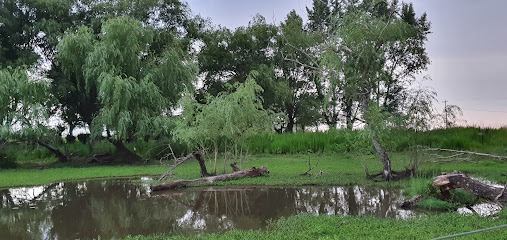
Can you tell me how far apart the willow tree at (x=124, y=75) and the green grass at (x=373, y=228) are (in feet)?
38.2

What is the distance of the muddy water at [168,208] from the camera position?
23.4ft

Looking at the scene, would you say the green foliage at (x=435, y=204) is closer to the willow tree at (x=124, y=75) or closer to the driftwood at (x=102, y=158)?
the willow tree at (x=124, y=75)

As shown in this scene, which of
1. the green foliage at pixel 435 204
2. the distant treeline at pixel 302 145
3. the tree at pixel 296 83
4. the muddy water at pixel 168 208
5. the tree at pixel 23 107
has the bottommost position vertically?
the muddy water at pixel 168 208

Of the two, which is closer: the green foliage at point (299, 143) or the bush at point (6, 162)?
the bush at point (6, 162)

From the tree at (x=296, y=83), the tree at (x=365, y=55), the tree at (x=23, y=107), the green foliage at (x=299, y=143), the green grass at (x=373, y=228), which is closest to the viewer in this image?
the green grass at (x=373, y=228)

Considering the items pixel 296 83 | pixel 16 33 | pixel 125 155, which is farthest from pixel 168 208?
pixel 296 83

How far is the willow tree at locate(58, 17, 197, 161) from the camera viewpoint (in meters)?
17.0

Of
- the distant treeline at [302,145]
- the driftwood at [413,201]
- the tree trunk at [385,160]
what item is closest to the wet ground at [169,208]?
the driftwood at [413,201]

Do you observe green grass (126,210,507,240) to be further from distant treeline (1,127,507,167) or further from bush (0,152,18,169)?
bush (0,152,18,169)

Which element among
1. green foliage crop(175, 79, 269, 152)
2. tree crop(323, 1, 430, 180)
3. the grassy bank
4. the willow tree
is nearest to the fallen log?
the grassy bank

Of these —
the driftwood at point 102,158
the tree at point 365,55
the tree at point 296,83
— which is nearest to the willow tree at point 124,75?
the driftwood at point 102,158

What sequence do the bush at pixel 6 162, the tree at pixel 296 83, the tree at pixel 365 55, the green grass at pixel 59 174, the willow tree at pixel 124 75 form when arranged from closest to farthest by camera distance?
the tree at pixel 365 55
the green grass at pixel 59 174
the willow tree at pixel 124 75
the bush at pixel 6 162
the tree at pixel 296 83

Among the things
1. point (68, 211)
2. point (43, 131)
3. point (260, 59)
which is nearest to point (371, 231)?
point (68, 211)

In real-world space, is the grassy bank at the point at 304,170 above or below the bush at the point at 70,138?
below
